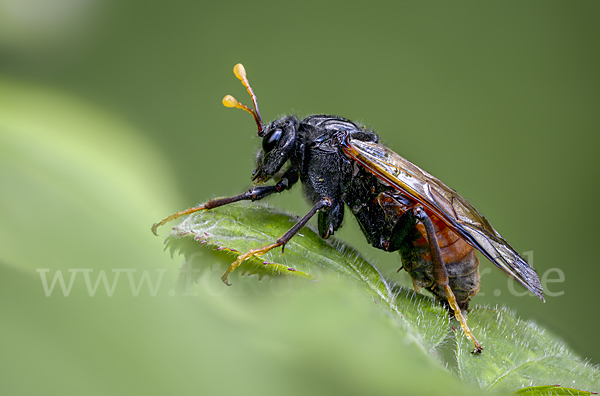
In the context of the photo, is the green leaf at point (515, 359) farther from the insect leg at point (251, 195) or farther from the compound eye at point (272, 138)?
the compound eye at point (272, 138)

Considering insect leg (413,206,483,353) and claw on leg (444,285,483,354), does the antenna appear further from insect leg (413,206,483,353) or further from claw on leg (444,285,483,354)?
claw on leg (444,285,483,354)

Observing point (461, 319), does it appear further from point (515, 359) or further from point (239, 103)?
point (239, 103)

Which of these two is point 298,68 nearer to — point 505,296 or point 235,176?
point 235,176

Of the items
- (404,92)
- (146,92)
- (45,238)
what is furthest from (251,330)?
(404,92)

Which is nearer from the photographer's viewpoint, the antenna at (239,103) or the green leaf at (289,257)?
the green leaf at (289,257)

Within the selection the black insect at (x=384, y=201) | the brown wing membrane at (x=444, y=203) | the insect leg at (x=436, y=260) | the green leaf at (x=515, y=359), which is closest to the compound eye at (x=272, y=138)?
→ the black insect at (x=384, y=201)
